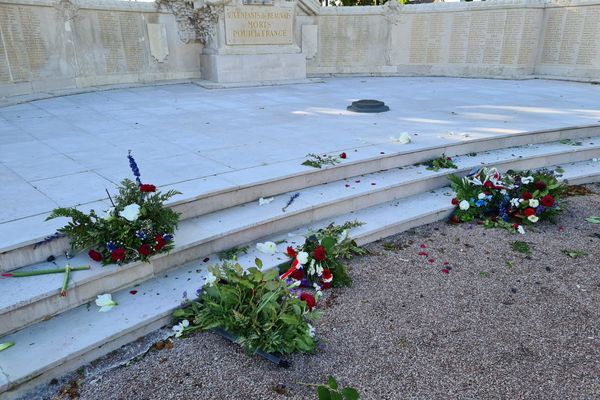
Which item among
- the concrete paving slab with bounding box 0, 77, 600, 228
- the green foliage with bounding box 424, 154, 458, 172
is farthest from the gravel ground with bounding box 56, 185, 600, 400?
the concrete paving slab with bounding box 0, 77, 600, 228

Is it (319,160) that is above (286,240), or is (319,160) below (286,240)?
above

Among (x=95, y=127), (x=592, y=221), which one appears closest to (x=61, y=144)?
(x=95, y=127)

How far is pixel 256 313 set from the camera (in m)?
2.46

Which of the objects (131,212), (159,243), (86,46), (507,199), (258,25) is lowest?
(507,199)

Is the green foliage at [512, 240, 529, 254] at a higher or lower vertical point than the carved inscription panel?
lower

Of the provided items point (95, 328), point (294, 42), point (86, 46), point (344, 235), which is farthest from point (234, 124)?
point (294, 42)

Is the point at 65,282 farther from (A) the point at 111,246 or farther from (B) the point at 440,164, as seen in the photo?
(B) the point at 440,164

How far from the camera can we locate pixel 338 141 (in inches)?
205

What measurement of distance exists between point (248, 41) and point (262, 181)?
678cm

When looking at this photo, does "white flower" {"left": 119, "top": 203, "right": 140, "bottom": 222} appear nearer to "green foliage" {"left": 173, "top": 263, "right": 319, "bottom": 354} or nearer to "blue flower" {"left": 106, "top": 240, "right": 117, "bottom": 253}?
"blue flower" {"left": 106, "top": 240, "right": 117, "bottom": 253}

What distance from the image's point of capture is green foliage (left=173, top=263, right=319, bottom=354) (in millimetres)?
2416

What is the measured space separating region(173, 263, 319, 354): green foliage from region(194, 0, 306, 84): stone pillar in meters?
7.63

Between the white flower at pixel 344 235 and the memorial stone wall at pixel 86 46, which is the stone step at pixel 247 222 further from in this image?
the memorial stone wall at pixel 86 46

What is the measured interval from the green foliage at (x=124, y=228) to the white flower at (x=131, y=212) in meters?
0.05
